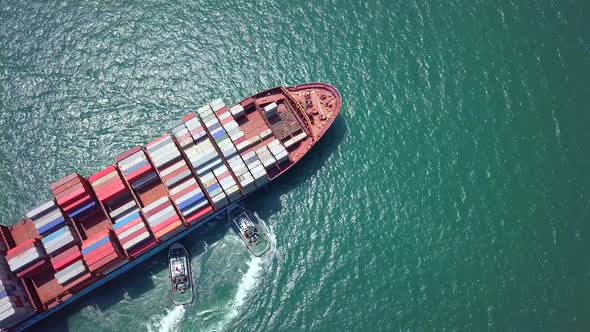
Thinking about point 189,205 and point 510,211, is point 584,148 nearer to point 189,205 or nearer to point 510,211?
point 510,211

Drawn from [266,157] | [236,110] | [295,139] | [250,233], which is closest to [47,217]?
[250,233]

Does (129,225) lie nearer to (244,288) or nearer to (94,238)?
(94,238)

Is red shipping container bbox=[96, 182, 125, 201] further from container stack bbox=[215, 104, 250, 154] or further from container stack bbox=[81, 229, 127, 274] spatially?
container stack bbox=[215, 104, 250, 154]

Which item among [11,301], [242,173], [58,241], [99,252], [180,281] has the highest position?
[58,241]

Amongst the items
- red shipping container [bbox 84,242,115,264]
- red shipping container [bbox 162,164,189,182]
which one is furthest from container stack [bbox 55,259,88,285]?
red shipping container [bbox 162,164,189,182]

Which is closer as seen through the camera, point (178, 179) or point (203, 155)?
point (178, 179)

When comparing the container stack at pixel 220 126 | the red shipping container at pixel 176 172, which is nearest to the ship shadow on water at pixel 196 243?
the container stack at pixel 220 126
